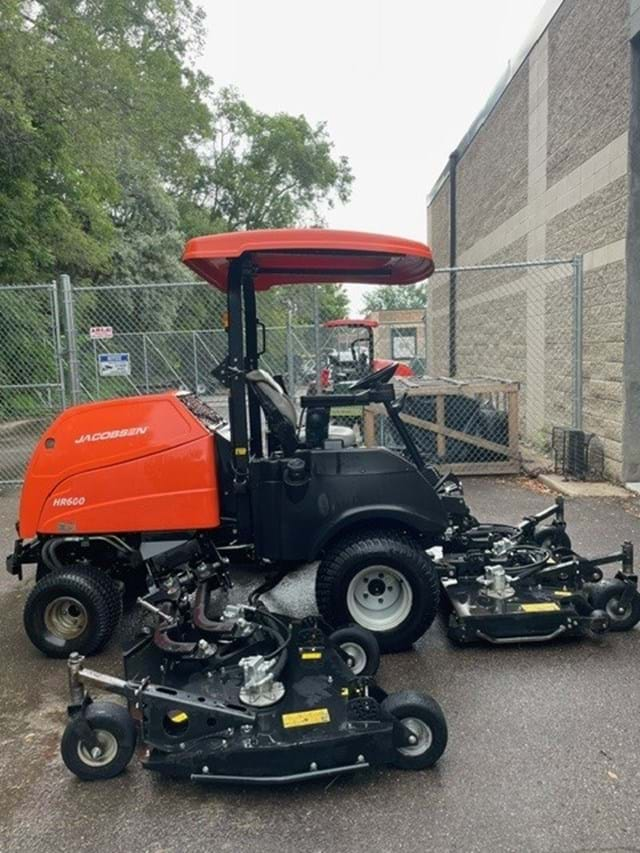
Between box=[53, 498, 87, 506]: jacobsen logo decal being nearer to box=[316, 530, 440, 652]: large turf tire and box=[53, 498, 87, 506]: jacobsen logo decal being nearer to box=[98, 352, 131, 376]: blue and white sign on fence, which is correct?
box=[316, 530, 440, 652]: large turf tire

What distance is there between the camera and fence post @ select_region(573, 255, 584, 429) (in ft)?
26.3

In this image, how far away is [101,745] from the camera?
2721 millimetres

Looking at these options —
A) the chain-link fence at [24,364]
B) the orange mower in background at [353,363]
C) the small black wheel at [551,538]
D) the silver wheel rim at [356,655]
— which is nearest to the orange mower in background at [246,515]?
the silver wheel rim at [356,655]

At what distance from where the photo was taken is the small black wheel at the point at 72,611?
372cm

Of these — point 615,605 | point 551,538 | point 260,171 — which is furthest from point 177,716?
point 260,171

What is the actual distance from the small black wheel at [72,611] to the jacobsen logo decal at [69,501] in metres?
0.38

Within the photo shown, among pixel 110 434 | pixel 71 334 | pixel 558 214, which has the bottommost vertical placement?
pixel 110 434

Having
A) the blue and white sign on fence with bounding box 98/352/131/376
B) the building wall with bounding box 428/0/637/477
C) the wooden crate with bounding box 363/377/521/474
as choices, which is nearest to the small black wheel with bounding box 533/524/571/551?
the building wall with bounding box 428/0/637/477

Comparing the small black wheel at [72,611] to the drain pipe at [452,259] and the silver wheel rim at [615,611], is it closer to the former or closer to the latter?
the silver wheel rim at [615,611]

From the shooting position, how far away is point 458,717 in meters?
3.14

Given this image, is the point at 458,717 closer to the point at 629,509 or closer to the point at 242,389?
the point at 242,389

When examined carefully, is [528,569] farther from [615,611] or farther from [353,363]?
[353,363]

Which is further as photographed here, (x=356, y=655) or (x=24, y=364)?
(x=24, y=364)

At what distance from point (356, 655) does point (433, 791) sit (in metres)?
0.83
